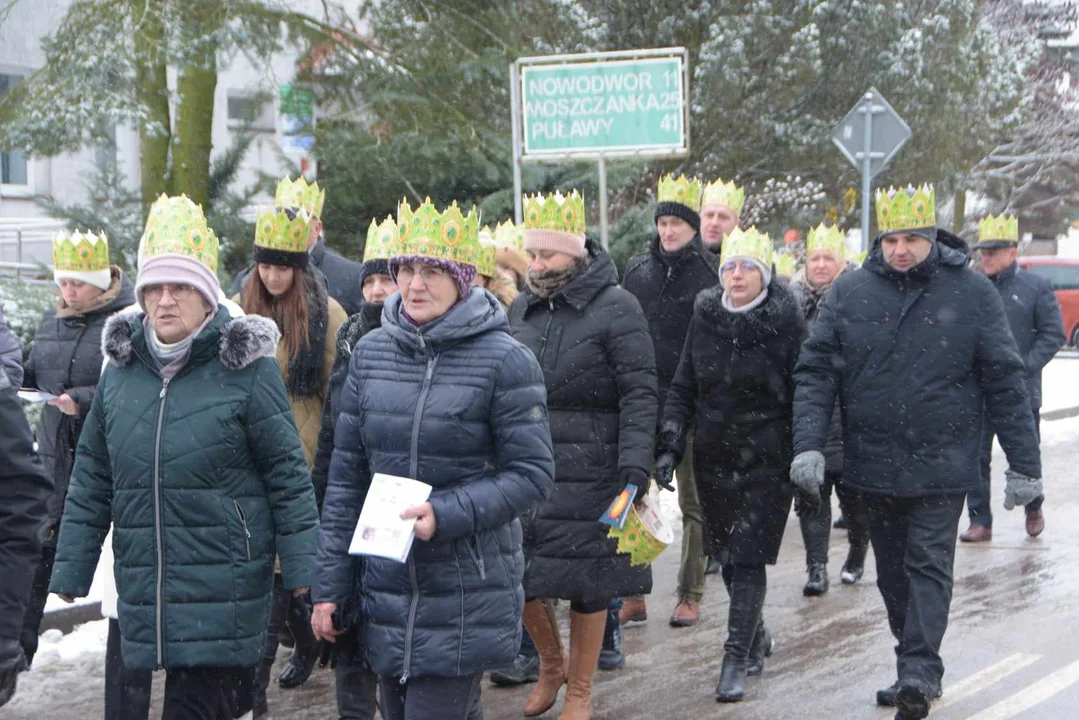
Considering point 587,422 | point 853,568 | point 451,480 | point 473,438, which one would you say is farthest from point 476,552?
point 853,568

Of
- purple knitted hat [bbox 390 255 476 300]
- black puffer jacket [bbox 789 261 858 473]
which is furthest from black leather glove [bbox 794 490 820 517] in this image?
purple knitted hat [bbox 390 255 476 300]

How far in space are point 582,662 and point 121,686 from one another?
197cm

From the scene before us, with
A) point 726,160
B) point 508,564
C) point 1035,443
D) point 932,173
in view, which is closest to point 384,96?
point 726,160

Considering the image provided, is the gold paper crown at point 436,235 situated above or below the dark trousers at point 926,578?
above

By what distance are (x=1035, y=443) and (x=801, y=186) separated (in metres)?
17.3

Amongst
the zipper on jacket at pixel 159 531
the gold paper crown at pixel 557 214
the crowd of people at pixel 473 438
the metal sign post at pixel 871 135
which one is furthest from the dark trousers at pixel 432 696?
the metal sign post at pixel 871 135

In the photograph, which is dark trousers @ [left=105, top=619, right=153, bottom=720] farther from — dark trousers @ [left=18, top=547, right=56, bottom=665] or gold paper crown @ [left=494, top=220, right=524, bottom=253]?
gold paper crown @ [left=494, top=220, right=524, bottom=253]

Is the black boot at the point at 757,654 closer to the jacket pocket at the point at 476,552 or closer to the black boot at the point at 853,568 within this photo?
the black boot at the point at 853,568

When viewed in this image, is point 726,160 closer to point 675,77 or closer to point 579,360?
point 675,77

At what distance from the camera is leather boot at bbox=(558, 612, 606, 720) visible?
20.1 feet

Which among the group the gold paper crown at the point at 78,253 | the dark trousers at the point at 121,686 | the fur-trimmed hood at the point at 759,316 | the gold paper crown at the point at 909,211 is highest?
the gold paper crown at the point at 909,211

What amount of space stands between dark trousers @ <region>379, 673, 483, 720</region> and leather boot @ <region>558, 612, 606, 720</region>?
5.87ft

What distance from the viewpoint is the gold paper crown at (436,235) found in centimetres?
442

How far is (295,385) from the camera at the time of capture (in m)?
6.52
